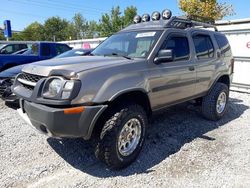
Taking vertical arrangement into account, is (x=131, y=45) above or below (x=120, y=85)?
above

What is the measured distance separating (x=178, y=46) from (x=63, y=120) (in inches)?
101

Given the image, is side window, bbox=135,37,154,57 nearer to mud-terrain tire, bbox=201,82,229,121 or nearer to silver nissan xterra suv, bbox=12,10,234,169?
silver nissan xterra suv, bbox=12,10,234,169

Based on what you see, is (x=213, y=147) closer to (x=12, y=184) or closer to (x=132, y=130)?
(x=132, y=130)

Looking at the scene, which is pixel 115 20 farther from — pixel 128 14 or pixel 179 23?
pixel 179 23

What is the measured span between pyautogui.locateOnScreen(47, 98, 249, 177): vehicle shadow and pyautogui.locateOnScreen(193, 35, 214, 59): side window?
51.7 inches

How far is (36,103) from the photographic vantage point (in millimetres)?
3244

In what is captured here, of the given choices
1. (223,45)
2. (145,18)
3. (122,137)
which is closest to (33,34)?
(145,18)

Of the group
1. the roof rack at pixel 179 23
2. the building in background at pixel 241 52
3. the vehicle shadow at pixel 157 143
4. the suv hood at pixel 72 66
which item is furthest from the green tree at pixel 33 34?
the suv hood at pixel 72 66

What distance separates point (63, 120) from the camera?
10.1 feet

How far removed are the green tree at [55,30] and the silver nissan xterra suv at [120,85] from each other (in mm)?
60630

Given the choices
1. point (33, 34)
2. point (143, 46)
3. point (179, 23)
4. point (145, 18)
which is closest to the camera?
point (143, 46)

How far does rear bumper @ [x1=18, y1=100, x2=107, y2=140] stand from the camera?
3.06 metres

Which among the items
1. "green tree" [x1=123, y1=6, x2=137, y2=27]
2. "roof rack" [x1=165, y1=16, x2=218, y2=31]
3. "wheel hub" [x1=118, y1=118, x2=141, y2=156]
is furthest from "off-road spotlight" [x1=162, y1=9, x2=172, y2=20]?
"green tree" [x1=123, y1=6, x2=137, y2=27]

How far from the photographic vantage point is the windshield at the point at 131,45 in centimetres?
415
